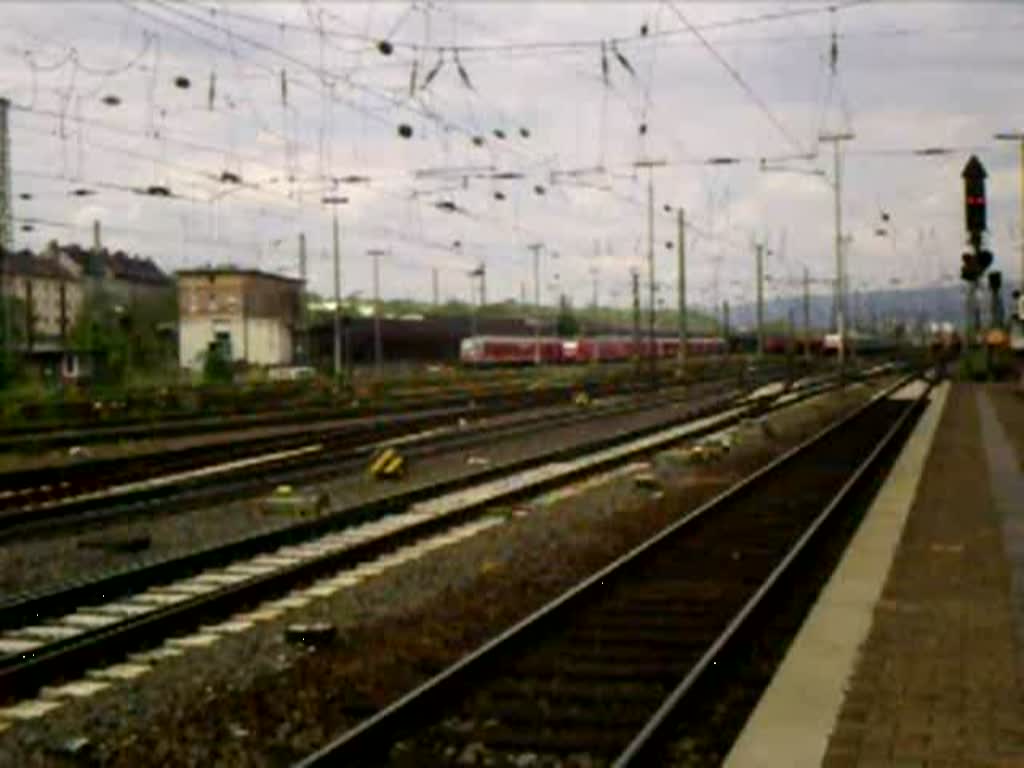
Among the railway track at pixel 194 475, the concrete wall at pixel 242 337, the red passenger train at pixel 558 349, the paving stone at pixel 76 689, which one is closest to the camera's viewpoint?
the paving stone at pixel 76 689

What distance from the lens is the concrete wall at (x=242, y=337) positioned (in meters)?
101

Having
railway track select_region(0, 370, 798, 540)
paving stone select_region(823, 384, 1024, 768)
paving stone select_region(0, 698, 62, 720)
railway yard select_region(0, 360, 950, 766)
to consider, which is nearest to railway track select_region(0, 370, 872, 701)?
railway yard select_region(0, 360, 950, 766)

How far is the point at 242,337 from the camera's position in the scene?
100 metres

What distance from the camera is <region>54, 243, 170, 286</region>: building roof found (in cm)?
13615

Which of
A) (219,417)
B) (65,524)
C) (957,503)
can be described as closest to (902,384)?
(219,417)

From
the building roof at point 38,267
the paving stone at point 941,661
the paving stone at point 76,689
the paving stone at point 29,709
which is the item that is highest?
the building roof at point 38,267

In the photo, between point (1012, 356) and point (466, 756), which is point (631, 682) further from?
point (1012, 356)

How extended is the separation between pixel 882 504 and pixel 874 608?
28.4 ft

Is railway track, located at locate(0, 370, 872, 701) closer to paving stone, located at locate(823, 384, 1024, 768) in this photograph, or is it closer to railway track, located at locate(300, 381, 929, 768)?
railway track, located at locate(300, 381, 929, 768)

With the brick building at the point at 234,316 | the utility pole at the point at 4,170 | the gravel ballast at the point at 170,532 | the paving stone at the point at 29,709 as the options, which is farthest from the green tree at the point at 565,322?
the paving stone at the point at 29,709

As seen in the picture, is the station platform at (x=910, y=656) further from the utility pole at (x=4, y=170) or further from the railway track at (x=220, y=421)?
the utility pole at (x=4, y=170)

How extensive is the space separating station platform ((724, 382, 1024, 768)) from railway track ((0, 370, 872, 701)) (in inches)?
179

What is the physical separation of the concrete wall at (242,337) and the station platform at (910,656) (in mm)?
83800

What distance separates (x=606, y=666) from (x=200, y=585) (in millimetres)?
4875
